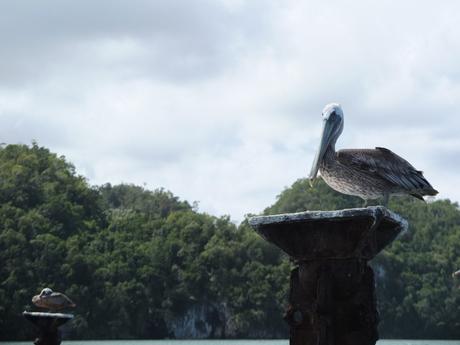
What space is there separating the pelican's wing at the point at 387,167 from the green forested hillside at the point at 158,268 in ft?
222

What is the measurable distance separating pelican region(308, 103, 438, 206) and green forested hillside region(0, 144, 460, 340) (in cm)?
6773

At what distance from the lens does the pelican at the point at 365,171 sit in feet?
22.5

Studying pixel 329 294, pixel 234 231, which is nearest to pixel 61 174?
pixel 234 231

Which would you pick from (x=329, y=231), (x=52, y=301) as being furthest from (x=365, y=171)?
(x=52, y=301)

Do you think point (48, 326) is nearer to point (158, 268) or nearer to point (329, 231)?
point (329, 231)

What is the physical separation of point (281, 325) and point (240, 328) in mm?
3575

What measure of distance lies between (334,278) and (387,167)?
1.74 m

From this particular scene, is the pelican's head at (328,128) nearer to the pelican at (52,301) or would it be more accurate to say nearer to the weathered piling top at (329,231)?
the weathered piling top at (329,231)

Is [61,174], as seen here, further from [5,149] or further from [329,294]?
[329,294]

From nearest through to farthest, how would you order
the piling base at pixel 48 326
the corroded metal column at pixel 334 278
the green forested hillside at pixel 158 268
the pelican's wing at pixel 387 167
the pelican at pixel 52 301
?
the corroded metal column at pixel 334 278 < the pelican's wing at pixel 387 167 < the piling base at pixel 48 326 < the pelican at pixel 52 301 < the green forested hillside at pixel 158 268

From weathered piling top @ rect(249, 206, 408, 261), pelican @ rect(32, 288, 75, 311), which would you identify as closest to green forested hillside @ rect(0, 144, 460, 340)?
pelican @ rect(32, 288, 75, 311)

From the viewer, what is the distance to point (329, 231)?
5793 mm

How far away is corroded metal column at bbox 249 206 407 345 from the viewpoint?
18.9ft

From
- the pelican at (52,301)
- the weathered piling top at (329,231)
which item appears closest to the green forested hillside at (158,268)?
the pelican at (52,301)
